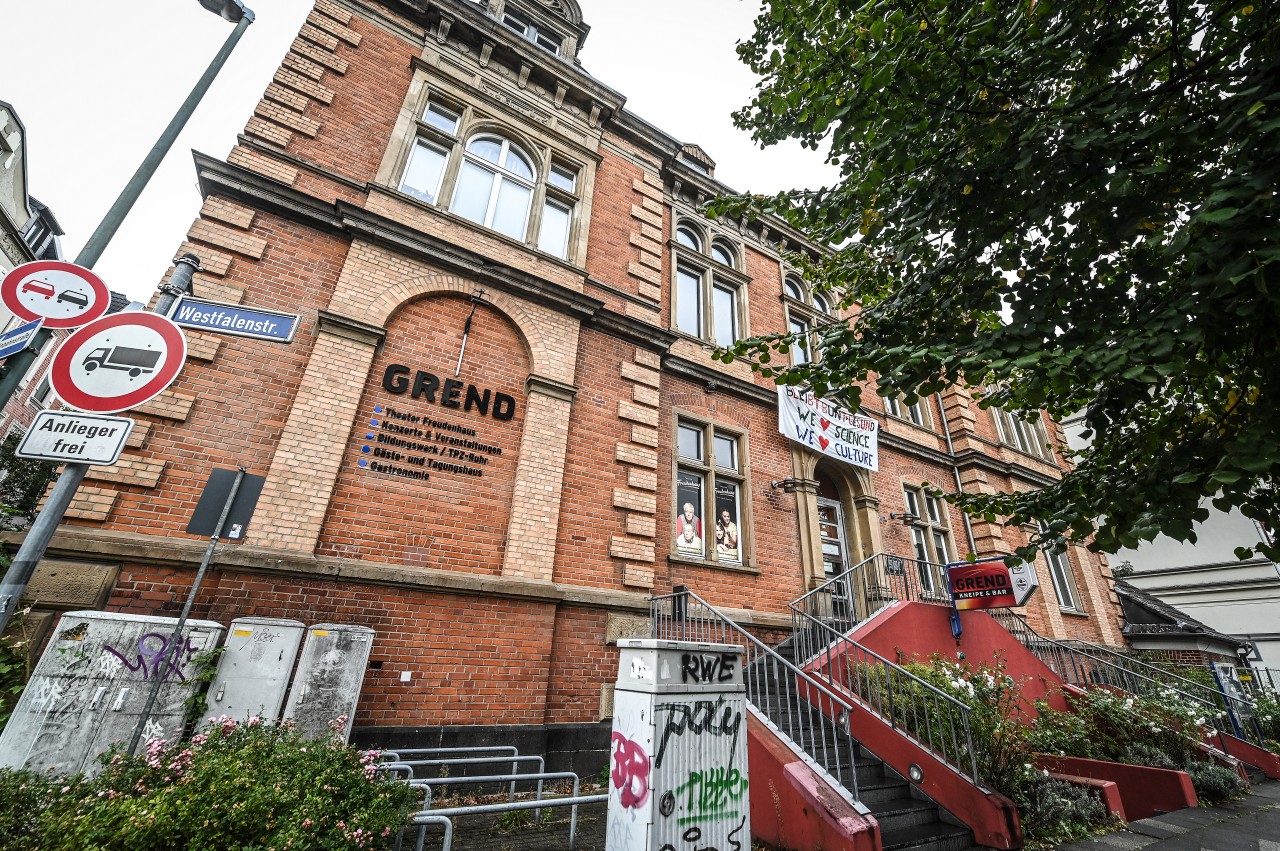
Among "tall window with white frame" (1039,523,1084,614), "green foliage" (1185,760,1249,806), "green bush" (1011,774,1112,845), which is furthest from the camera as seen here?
"tall window with white frame" (1039,523,1084,614)

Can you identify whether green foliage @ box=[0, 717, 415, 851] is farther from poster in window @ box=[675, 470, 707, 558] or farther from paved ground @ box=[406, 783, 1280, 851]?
poster in window @ box=[675, 470, 707, 558]

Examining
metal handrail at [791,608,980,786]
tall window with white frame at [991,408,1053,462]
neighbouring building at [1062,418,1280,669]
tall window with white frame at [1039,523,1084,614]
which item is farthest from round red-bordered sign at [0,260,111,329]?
neighbouring building at [1062,418,1280,669]

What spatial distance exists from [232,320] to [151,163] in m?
1.39

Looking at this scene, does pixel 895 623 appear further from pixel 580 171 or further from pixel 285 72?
pixel 285 72

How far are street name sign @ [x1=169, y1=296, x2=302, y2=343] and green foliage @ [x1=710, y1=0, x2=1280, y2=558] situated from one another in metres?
4.23

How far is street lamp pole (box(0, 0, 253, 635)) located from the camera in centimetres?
263

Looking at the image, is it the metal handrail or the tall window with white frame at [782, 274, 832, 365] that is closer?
the metal handrail

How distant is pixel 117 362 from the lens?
284cm

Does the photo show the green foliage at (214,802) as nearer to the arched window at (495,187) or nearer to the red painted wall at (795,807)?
the red painted wall at (795,807)

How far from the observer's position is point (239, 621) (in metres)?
4.71

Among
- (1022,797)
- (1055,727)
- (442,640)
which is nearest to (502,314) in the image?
(442,640)

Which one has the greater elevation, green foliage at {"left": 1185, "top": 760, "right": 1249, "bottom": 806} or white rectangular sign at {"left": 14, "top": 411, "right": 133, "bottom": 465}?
white rectangular sign at {"left": 14, "top": 411, "right": 133, "bottom": 465}

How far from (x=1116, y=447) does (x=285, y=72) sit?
11.7 metres

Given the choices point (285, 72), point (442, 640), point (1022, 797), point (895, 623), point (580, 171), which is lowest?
point (1022, 797)
